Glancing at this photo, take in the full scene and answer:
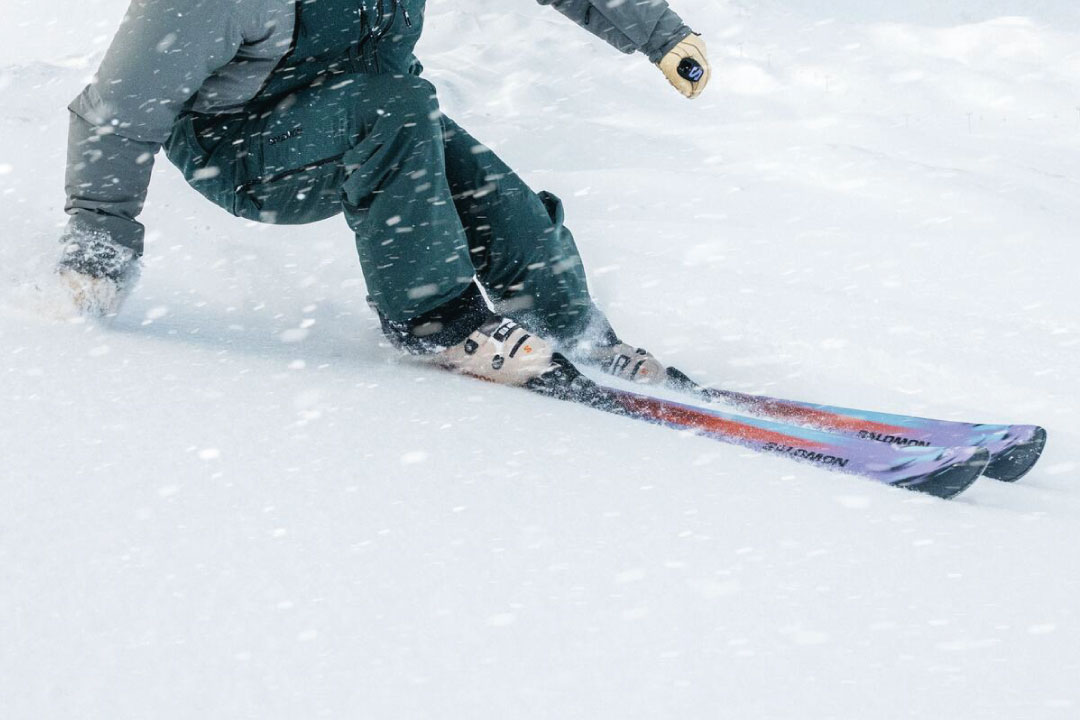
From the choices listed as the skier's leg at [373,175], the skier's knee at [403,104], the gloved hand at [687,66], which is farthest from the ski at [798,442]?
the gloved hand at [687,66]

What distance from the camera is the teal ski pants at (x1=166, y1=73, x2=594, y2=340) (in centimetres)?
164

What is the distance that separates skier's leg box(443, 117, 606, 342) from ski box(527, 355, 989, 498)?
0.27 metres

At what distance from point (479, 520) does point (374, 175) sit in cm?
90

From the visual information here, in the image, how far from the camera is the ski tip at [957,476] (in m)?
1.23

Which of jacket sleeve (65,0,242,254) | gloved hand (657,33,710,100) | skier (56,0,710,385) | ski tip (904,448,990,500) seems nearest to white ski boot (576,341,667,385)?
skier (56,0,710,385)

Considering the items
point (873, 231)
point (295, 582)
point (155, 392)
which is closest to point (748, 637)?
point (295, 582)

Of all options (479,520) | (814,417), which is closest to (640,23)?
(814,417)

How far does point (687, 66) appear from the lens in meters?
2.00

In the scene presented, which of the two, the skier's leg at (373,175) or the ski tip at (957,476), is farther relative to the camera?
the skier's leg at (373,175)

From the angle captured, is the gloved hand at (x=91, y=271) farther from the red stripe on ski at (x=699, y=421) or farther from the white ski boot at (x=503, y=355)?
the red stripe on ski at (x=699, y=421)

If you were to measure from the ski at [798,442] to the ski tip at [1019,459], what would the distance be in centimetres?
13

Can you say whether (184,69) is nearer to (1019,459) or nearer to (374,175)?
(374,175)

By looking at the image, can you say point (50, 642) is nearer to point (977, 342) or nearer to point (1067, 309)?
point (977, 342)

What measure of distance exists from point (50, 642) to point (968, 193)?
4.94 metres
